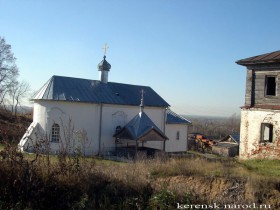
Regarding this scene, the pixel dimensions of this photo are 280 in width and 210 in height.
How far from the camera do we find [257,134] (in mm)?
18594

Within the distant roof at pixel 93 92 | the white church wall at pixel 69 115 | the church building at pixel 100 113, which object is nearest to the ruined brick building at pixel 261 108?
the church building at pixel 100 113

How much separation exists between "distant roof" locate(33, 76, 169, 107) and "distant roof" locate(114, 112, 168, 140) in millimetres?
2064

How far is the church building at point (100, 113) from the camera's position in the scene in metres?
25.1

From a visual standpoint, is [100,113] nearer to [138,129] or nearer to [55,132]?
[138,129]

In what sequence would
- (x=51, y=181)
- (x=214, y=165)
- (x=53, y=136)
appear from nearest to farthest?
(x=51, y=181)
(x=214, y=165)
(x=53, y=136)

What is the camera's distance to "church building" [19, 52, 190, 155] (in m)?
25.1

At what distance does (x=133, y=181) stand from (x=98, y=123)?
17.2m

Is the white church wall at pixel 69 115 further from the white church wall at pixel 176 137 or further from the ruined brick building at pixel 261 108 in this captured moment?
the ruined brick building at pixel 261 108

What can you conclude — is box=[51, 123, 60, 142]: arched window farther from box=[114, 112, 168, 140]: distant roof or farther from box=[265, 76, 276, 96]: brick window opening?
box=[265, 76, 276, 96]: brick window opening

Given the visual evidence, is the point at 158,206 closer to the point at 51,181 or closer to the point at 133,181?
the point at 133,181

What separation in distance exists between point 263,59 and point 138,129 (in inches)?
421

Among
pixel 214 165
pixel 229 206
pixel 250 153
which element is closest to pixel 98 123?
pixel 250 153

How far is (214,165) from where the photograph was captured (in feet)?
42.3

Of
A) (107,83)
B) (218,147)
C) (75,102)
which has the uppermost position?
(107,83)
